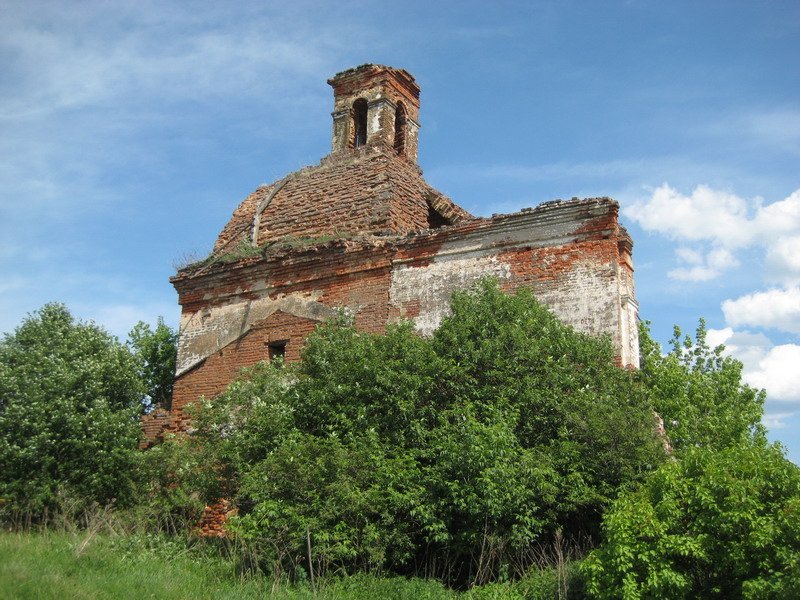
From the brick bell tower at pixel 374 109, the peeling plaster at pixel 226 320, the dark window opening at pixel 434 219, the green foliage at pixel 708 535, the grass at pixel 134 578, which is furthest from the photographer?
the brick bell tower at pixel 374 109

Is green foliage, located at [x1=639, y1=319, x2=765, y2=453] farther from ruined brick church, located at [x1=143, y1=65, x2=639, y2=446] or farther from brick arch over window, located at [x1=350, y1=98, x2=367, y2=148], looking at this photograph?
brick arch over window, located at [x1=350, y1=98, x2=367, y2=148]

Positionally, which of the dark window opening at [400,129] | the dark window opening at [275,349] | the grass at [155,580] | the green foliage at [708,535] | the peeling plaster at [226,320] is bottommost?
the grass at [155,580]

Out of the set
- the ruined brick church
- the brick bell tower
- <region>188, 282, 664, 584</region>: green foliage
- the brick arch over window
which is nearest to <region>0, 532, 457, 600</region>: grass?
<region>188, 282, 664, 584</region>: green foliage

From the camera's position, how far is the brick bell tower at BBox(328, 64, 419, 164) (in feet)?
59.1

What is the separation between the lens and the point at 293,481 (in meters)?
10.3

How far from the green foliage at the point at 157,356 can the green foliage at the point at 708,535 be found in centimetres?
1091

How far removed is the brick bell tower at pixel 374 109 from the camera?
18023 millimetres

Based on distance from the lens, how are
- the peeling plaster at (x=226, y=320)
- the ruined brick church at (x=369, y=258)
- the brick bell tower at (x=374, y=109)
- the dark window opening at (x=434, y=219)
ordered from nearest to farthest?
the ruined brick church at (x=369, y=258) < the peeling plaster at (x=226, y=320) < the dark window opening at (x=434, y=219) < the brick bell tower at (x=374, y=109)

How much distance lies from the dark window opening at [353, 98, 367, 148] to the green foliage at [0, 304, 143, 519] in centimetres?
766

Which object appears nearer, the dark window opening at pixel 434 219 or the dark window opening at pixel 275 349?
the dark window opening at pixel 275 349

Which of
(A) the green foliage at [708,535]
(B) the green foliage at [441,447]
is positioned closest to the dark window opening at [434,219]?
(B) the green foliage at [441,447]

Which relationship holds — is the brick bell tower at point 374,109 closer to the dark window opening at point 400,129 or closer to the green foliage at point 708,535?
the dark window opening at point 400,129

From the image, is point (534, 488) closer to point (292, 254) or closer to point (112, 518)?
point (112, 518)

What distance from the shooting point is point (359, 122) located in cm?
1880
